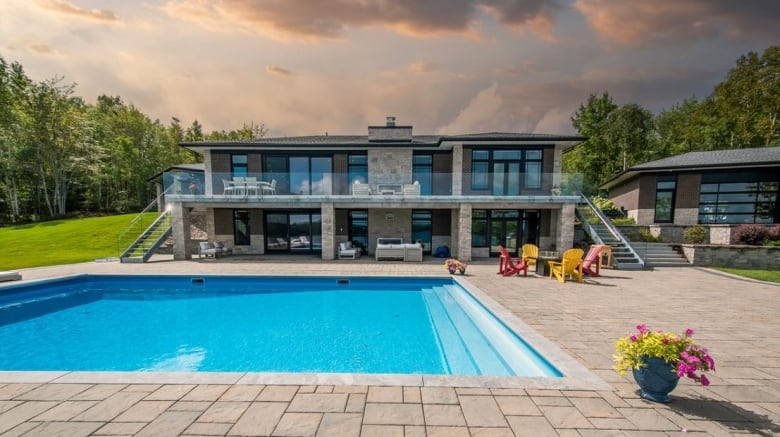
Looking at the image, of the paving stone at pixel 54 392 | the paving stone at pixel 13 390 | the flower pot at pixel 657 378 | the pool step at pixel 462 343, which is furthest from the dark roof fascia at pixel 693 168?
the paving stone at pixel 13 390

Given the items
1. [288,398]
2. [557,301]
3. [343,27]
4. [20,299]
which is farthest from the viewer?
[343,27]

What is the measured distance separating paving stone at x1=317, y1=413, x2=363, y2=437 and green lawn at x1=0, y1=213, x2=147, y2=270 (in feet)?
54.1

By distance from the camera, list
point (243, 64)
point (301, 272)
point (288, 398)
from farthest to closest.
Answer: point (243, 64) → point (301, 272) → point (288, 398)

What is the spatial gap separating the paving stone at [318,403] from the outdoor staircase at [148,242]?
1403cm

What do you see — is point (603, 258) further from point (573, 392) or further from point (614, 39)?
point (573, 392)

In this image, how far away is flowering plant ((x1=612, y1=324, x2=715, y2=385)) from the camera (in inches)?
103

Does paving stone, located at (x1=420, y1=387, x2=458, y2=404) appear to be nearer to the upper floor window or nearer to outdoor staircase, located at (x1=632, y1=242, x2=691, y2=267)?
outdoor staircase, located at (x1=632, y1=242, x2=691, y2=267)

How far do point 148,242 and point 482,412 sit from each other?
663 inches

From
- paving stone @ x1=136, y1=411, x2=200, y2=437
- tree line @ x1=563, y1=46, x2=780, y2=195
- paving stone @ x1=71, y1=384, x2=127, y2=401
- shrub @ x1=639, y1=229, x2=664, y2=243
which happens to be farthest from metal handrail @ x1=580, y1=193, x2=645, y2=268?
paving stone @ x1=71, y1=384, x2=127, y2=401

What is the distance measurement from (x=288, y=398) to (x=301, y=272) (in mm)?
7964

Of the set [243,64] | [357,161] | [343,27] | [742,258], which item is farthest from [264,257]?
[742,258]

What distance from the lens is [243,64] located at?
37.8ft

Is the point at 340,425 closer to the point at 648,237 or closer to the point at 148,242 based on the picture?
the point at 148,242

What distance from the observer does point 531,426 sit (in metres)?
2.63
